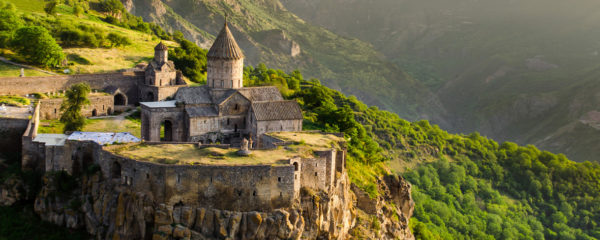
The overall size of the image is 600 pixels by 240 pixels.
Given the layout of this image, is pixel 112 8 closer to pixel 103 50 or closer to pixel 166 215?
pixel 103 50

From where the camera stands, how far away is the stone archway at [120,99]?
60.8m

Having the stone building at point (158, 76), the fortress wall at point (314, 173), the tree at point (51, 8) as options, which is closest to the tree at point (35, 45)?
the stone building at point (158, 76)

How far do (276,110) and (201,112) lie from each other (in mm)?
6427

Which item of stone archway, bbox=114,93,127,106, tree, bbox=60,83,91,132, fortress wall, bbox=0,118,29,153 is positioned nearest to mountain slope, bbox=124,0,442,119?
stone archway, bbox=114,93,127,106

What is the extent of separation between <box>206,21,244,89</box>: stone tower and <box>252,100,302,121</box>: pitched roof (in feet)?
13.0

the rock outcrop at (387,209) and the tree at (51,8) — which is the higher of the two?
the tree at (51,8)

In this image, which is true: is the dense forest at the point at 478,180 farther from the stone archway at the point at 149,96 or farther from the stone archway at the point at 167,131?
the stone archway at the point at 167,131

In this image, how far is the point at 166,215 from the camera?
36500 mm

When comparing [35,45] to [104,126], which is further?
[35,45]

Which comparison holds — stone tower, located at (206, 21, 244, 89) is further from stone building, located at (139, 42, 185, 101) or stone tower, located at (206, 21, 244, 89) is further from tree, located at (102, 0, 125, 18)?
tree, located at (102, 0, 125, 18)

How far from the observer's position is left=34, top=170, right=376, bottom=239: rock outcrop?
36.7 metres

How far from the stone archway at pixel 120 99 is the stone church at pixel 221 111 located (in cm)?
1012

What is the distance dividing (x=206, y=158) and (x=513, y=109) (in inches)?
5615

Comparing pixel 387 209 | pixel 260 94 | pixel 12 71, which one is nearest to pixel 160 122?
pixel 260 94
